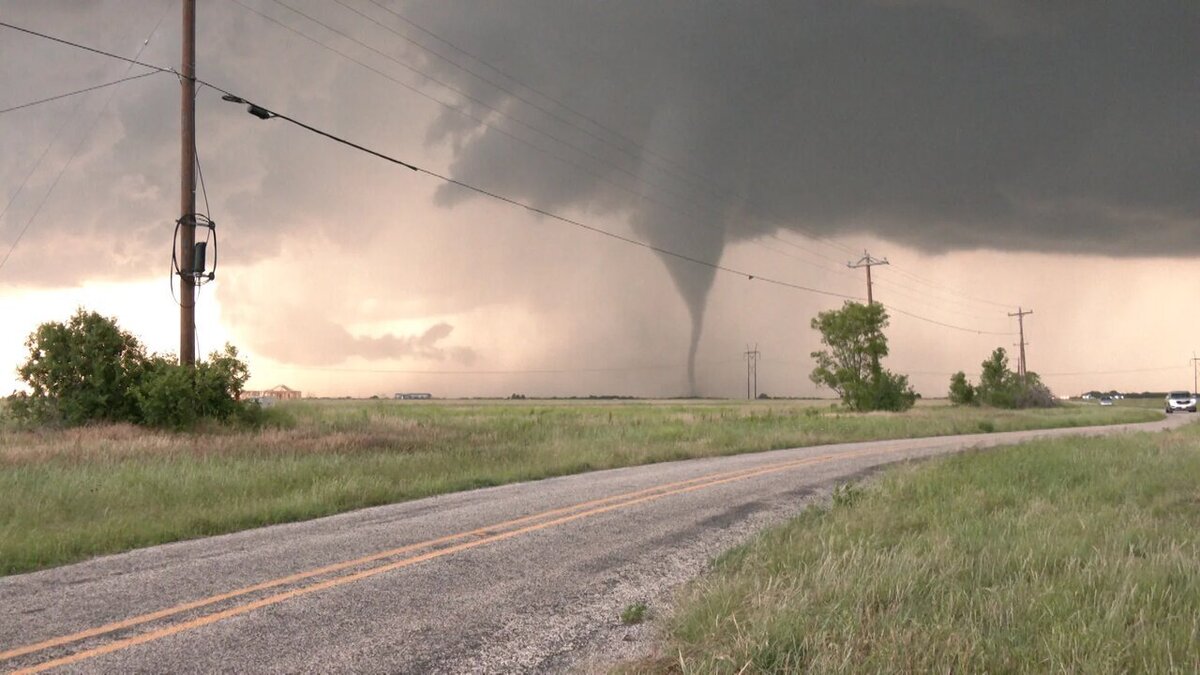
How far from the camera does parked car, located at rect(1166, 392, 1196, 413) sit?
72812 millimetres

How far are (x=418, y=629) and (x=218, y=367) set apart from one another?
19.5 m

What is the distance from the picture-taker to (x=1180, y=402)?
2879 inches

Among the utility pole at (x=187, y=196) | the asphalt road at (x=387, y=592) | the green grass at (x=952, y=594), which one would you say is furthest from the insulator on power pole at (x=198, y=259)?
the green grass at (x=952, y=594)

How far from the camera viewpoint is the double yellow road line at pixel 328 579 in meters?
5.71

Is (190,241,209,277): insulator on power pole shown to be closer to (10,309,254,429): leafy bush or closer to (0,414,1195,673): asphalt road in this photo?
(10,309,254,429): leafy bush

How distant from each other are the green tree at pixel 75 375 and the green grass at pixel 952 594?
1972 cm

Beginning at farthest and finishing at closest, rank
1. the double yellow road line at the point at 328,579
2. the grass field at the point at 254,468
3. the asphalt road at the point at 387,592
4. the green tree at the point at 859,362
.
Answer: the green tree at the point at 859,362, the grass field at the point at 254,468, the double yellow road line at the point at 328,579, the asphalt road at the point at 387,592

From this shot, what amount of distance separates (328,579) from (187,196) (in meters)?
18.3

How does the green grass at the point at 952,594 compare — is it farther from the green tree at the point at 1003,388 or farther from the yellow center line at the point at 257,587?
the green tree at the point at 1003,388

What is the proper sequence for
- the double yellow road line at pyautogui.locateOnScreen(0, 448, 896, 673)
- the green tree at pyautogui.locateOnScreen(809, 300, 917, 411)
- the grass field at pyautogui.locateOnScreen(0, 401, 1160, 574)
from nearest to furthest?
the double yellow road line at pyautogui.locateOnScreen(0, 448, 896, 673) → the grass field at pyautogui.locateOnScreen(0, 401, 1160, 574) → the green tree at pyautogui.locateOnScreen(809, 300, 917, 411)

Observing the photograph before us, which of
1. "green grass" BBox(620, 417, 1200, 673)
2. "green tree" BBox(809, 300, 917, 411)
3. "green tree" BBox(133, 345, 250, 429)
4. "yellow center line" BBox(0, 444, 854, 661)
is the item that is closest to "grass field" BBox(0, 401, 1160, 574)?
"green tree" BBox(133, 345, 250, 429)

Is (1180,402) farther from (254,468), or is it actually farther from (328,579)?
(328,579)

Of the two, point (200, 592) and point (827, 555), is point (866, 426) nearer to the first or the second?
point (827, 555)

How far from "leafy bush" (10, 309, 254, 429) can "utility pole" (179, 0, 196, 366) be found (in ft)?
3.50
